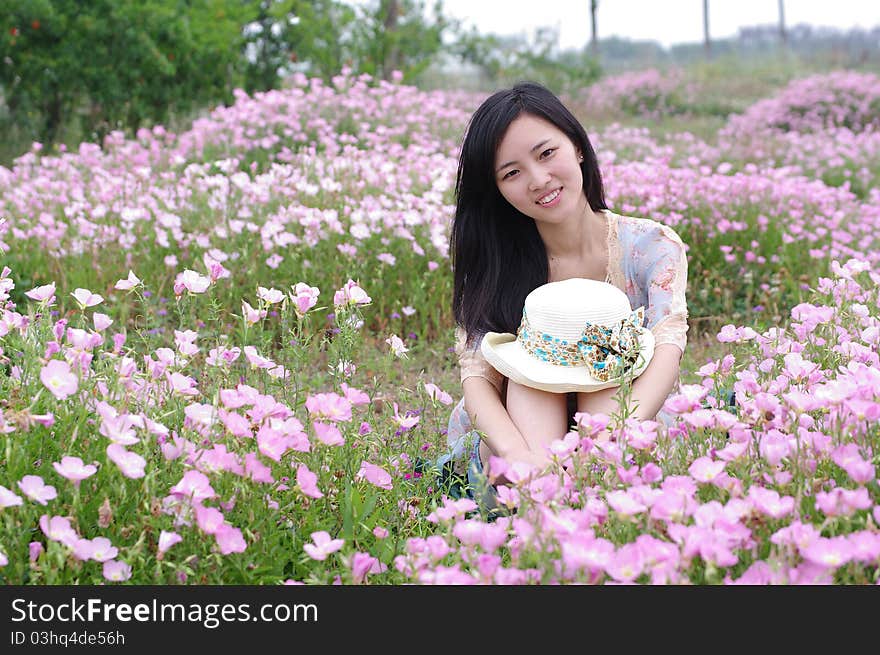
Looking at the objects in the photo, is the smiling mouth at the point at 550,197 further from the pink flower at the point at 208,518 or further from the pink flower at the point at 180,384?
the pink flower at the point at 208,518

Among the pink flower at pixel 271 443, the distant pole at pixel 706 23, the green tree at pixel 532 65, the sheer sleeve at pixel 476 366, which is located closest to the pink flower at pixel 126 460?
the pink flower at pixel 271 443

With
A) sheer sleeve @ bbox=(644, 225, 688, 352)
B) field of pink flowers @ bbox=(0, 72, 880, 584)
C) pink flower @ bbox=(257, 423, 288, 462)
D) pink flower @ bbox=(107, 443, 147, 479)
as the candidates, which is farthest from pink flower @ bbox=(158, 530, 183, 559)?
sheer sleeve @ bbox=(644, 225, 688, 352)

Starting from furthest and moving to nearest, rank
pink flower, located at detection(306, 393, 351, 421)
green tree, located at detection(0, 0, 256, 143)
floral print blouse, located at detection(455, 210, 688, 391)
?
green tree, located at detection(0, 0, 256, 143)
floral print blouse, located at detection(455, 210, 688, 391)
pink flower, located at detection(306, 393, 351, 421)

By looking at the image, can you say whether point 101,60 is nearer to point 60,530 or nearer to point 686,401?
point 60,530

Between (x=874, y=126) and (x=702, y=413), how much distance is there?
40.3ft

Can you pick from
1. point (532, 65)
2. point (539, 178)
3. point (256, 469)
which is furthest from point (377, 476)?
point (532, 65)

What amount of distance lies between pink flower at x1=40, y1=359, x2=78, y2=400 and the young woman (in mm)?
1183

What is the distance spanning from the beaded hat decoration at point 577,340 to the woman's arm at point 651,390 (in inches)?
1.3

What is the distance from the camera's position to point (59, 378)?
1.79 metres

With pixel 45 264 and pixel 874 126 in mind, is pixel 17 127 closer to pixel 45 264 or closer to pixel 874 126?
pixel 45 264

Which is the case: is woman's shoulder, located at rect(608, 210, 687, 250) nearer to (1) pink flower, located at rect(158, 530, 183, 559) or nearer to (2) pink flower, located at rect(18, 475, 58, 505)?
(1) pink flower, located at rect(158, 530, 183, 559)

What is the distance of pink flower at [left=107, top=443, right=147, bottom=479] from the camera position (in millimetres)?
1644

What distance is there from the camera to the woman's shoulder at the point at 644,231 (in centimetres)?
299

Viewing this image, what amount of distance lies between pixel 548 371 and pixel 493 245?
0.55 meters
